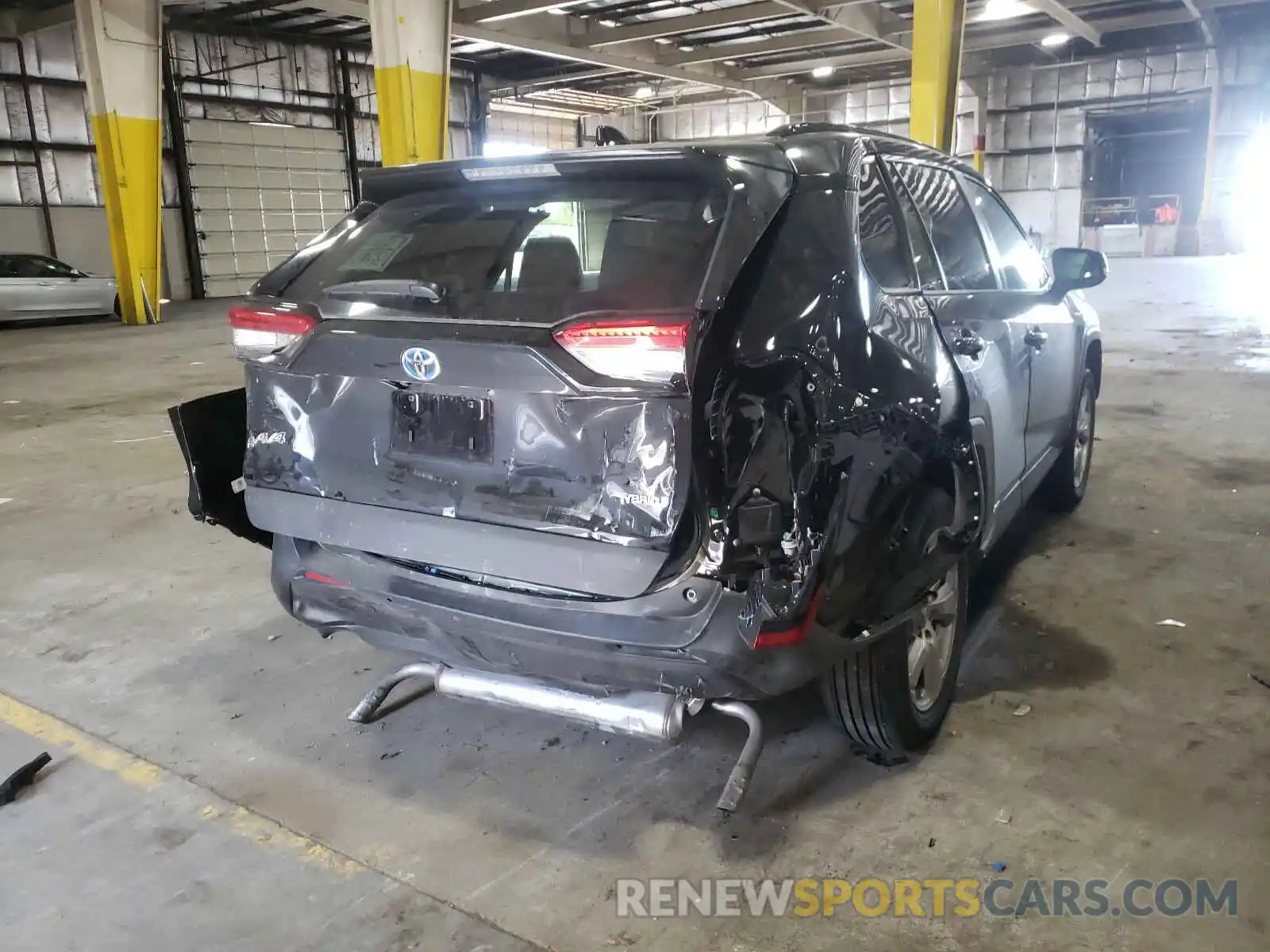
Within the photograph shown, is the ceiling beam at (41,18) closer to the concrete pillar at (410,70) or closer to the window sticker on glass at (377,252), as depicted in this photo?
the concrete pillar at (410,70)

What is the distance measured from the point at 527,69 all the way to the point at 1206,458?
2250cm

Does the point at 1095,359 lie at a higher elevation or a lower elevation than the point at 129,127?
lower

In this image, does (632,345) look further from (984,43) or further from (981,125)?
(981,125)

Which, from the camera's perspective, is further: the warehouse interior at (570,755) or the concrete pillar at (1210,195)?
the concrete pillar at (1210,195)

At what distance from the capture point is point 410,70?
11.1 metres

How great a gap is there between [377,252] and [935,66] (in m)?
11.0

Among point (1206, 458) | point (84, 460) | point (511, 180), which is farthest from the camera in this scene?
point (84, 460)

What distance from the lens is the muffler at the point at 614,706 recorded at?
2199mm

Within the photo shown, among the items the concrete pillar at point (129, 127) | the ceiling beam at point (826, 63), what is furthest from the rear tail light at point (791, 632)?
the ceiling beam at point (826, 63)

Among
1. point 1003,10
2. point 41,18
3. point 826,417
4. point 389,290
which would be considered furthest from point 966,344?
point 41,18

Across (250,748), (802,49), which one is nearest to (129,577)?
(250,748)

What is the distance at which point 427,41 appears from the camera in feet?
36.7

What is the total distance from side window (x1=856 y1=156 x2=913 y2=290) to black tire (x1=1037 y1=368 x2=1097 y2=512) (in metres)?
2.05

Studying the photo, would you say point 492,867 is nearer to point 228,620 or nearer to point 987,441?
point 987,441
